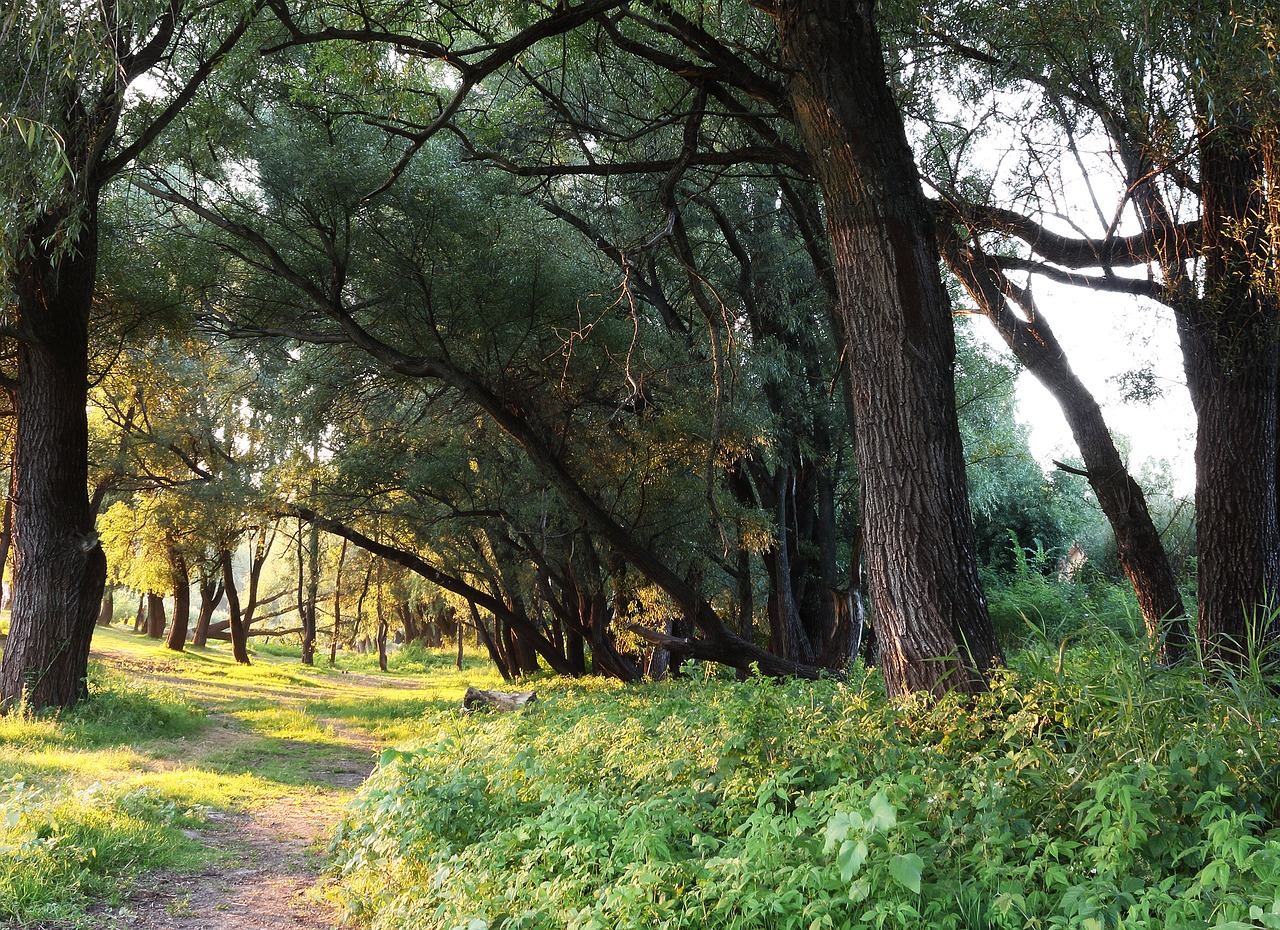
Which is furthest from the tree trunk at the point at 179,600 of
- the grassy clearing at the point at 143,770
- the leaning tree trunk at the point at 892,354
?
the leaning tree trunk at the point at 892,354

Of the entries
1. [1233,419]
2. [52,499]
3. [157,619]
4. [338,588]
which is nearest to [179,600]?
[338,588]

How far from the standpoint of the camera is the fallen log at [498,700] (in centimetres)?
1062

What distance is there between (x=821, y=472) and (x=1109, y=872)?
1180cm

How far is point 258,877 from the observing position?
564cm

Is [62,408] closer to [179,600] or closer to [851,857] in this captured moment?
[851,857]

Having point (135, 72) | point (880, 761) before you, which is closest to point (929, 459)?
point (880, 761)

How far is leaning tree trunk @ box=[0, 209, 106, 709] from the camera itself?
A: 1024 centimetres

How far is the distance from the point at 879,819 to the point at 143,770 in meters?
7.66

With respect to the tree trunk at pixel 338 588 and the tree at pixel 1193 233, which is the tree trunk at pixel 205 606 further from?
the tree at pixel 1193 233

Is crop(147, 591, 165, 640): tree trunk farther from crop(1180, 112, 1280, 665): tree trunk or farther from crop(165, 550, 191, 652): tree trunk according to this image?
crop(1180, 112, 1280, 665): tree trunk

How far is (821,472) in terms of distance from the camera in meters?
14.6

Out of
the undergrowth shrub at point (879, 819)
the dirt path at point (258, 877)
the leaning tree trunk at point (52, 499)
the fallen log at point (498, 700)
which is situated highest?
the leaning tree trunk at point (52, 499)

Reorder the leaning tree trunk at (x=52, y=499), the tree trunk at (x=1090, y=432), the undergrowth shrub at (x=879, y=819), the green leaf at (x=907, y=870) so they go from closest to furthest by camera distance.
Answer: the green leaf at (x=907, y=870) < the undergrowth shrub at (x=879, y=819) < the tree trunk at (x=1090, y=432) < the leaning tree trunk at (x=52, y=499)

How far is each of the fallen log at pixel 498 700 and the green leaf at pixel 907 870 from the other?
790 cm
